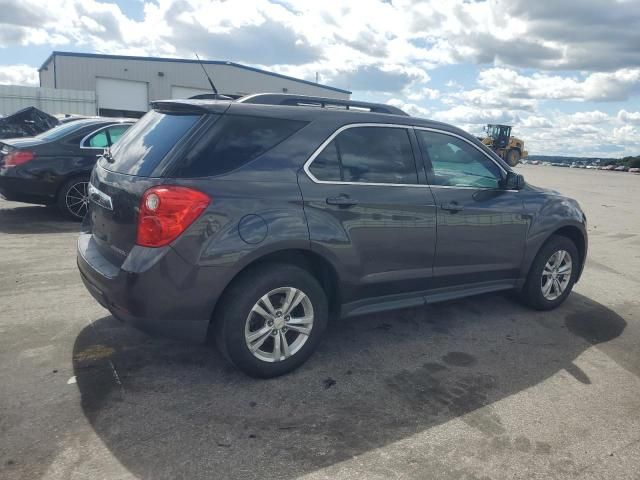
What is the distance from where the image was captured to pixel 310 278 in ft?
11.1

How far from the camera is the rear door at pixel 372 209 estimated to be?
11.2 feet

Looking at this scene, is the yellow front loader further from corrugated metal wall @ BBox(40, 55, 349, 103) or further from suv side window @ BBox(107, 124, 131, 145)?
suv side window @ BBox(107, 124, 131, 145)

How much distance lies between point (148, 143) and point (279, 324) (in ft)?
4.69

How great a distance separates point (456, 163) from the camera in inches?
168

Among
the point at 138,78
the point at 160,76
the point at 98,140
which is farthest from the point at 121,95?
the point at 98,140

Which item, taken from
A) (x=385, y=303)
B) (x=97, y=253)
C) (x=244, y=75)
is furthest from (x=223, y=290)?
(x=244, y=75)

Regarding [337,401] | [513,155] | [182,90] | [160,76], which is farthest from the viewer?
[513,155]

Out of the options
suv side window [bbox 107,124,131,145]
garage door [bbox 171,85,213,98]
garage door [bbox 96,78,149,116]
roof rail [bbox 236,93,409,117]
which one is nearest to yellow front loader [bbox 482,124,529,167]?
garage door [bbox 171,85,213,98]

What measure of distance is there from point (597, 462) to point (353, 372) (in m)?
1.51

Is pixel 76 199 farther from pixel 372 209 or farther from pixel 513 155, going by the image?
pixel 513 155

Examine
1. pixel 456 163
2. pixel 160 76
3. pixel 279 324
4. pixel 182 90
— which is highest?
pixel 160 76

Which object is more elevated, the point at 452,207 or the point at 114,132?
the point at 114,132

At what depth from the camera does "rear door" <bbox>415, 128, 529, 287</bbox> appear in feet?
13.3

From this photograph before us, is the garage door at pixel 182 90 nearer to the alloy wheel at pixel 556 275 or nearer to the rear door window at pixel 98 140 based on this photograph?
the rear door window at pixel 98 140
